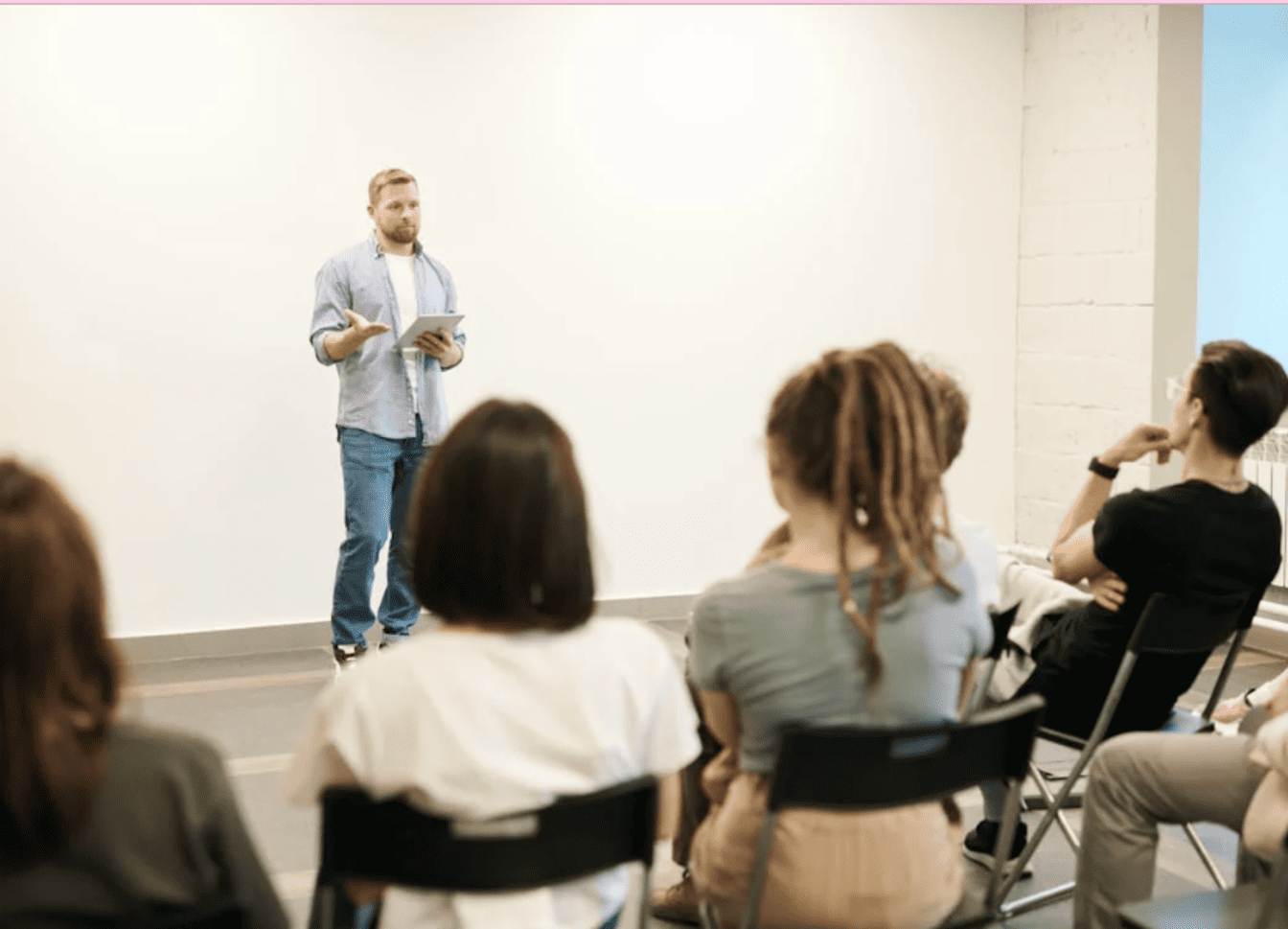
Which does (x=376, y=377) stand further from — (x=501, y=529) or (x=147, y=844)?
(x=147, y=844)

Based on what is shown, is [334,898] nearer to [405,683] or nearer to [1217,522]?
[405,683]

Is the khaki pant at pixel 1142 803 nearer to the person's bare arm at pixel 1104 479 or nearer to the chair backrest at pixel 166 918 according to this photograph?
the person's bare arm at pixel 1104 479

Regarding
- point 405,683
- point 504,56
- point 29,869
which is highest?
point 504,56

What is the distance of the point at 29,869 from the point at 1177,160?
15.9ft

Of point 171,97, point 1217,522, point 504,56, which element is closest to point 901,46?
point 504,56

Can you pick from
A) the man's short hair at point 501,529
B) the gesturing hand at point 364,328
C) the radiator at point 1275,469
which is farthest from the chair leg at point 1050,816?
the radiator at point 1275,469

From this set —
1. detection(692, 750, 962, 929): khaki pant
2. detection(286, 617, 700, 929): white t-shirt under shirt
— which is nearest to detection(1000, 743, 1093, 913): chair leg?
detection(692, 750, 962, 929): khaki pant

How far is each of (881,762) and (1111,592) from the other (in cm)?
117

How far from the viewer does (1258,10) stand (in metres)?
5.48

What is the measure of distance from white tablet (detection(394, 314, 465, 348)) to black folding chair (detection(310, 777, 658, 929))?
8.63ft

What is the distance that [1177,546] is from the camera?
2.49 m

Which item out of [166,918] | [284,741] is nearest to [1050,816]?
[166,918]

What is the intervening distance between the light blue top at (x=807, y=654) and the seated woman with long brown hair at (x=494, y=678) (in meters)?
0.19

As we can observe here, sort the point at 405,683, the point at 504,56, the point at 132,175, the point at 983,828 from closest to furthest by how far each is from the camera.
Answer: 1. the point at 405,683
2. the point at 983,828
3. the point at 132,175
4. the point at 504,56
